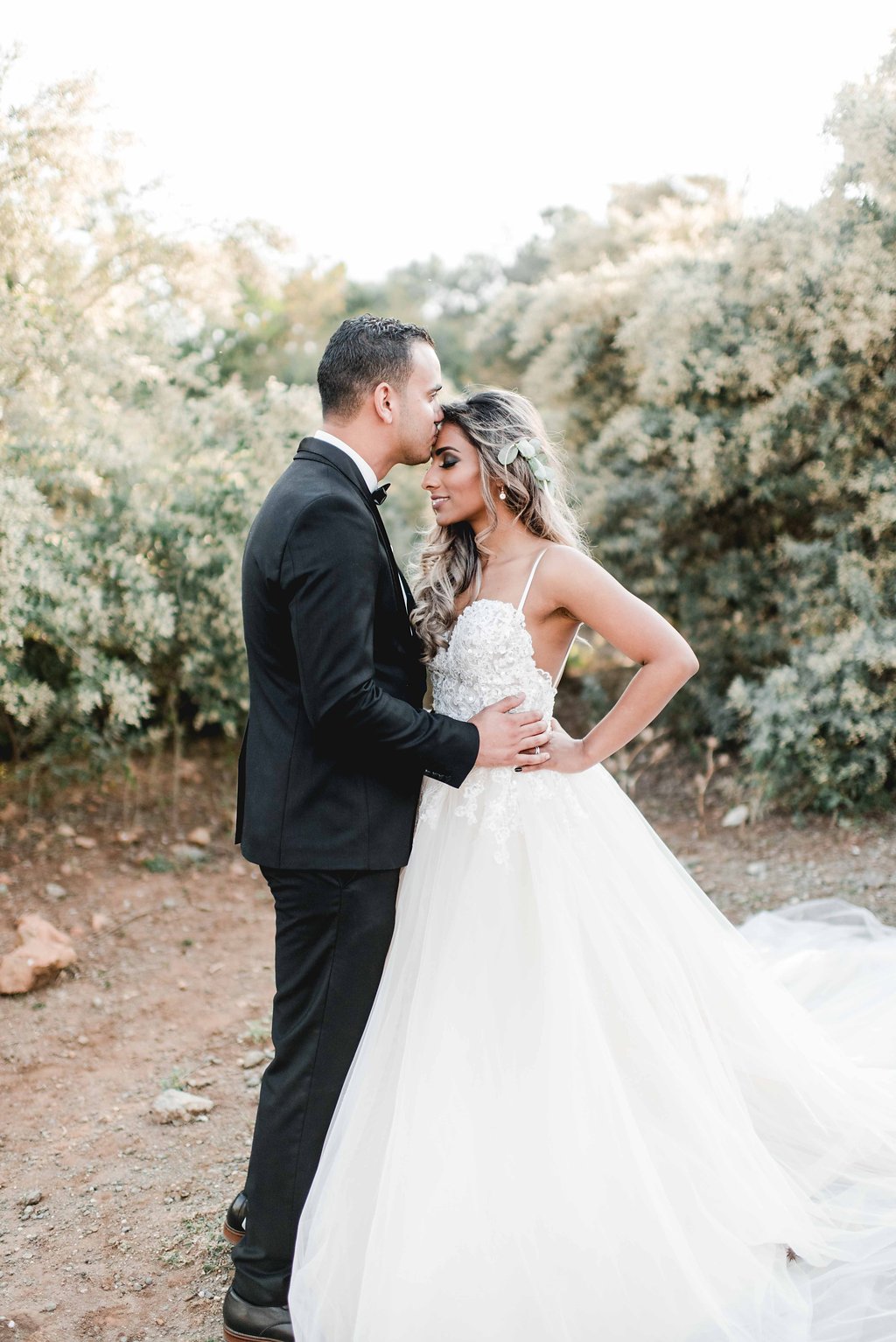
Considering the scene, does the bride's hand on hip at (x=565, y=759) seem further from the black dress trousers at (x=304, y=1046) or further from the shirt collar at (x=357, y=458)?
the shirt collar at (x=357, y=458)

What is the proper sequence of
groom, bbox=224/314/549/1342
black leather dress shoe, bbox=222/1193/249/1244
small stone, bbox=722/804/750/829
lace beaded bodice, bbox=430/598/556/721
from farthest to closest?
small stone, bbox=722/804/750/829, black leather dress shoe, bbox=222/1193/249/1244, lace beaded bodice, bbox=430/598/556/721, groom, bbox=224/314/549/1342

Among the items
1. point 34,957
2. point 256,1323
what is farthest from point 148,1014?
point 256,1323

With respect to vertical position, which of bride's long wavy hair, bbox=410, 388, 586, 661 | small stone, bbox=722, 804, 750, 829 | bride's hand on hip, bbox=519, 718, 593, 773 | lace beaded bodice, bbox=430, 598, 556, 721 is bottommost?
small stone, bbox=722, 804, 750, 829

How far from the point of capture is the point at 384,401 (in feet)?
8.50

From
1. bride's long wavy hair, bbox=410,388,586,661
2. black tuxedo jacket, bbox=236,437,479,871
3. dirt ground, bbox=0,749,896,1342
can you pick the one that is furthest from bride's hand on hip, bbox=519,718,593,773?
dirt ground, bbox=0,749,896,1342

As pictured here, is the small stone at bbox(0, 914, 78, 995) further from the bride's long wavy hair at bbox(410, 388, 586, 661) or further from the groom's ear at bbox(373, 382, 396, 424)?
the groom's ear at bbox(373, 382, 396, 424)

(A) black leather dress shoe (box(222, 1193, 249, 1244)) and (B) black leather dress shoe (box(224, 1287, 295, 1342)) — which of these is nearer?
(B) black leather dress shoe (box(224, 1287, 295, 1342))

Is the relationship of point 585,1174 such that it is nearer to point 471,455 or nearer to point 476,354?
point 471,455

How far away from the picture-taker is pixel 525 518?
A: 113 inches

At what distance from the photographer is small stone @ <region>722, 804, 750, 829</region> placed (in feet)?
21.2

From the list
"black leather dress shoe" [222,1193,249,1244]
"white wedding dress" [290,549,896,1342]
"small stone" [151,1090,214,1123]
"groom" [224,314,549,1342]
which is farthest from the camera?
"small stone" [151,1090,214,1123]

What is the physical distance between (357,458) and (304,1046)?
58.4 inches

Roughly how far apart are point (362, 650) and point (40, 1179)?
2.38 meters

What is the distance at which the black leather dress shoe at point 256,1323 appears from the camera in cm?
242
